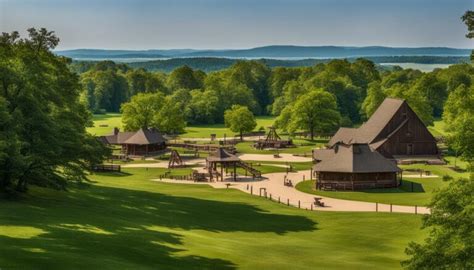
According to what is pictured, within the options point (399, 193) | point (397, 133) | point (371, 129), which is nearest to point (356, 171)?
point (399, 193)

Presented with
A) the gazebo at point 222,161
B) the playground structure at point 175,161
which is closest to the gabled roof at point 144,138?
the playground structure at point 175,161

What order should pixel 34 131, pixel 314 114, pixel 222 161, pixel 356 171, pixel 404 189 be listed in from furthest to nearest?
pixel 314 114, pixel 222 161, pixel 404 189, pixel 356 171, pixel 34 131

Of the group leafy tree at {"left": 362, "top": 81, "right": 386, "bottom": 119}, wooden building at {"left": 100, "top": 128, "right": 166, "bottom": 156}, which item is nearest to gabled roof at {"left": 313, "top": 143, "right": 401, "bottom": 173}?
wooden building at {"left": 100, "top": 128, "right": 166, "bottom": 156}

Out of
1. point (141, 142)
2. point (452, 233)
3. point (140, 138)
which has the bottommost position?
point (141, 142)

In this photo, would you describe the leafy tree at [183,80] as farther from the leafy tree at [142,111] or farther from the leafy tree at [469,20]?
the leafy tree at [469,20]

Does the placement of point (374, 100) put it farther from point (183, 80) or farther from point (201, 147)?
point (183, 80)

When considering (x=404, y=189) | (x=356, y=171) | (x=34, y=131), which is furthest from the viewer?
(x=404, y=189)
